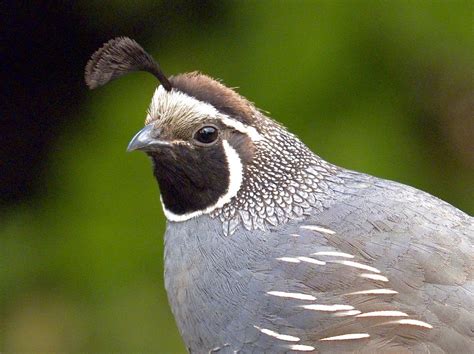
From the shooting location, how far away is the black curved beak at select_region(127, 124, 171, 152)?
3.53 metres

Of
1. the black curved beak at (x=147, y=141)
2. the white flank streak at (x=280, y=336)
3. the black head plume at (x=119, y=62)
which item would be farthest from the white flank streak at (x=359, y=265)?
the black head plume at (x=119, y=62)

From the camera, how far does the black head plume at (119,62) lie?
3.65m

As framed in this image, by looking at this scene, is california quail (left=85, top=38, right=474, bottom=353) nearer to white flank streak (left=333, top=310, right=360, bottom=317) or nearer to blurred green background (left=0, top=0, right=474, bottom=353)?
white flank streak (left=333, top=310, right=360, bottom=317)

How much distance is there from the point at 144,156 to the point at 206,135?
1.92 metres

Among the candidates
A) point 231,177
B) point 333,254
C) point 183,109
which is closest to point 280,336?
point 333,254

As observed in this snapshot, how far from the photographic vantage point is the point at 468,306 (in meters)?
3.31

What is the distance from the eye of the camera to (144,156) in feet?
18.0

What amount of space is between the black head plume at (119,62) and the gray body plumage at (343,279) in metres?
0.66

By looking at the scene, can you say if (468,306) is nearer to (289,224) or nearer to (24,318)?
(289,224)

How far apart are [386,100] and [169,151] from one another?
6.81 feet

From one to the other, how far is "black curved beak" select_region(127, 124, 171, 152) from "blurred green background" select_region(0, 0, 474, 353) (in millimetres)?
1802

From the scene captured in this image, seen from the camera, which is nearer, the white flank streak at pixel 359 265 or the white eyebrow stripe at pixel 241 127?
the white flank streak at pixel 359 265

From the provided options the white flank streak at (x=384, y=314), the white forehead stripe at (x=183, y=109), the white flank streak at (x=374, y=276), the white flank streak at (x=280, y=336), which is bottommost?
the white flank streak at (x=280, y=336)

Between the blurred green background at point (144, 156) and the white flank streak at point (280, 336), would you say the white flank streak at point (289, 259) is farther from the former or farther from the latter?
the blurred green background at point (144, 156)
